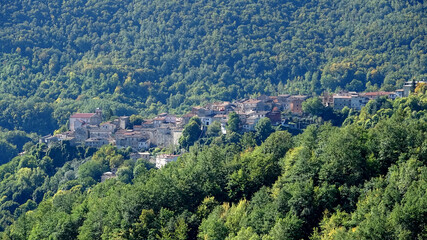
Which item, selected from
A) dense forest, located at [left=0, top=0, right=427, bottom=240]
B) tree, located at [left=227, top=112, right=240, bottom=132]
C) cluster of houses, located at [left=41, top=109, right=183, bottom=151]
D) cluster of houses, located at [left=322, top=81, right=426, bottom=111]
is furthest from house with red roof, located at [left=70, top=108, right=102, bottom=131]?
cluster of houses, located at [left=322, top=81, right=426, bottom=111]

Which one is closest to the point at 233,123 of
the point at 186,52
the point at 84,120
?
the point at 84,120

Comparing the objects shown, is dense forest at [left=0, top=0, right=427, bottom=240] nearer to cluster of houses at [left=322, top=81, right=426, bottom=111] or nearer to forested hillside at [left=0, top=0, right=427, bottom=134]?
forested hillside at [left=0, top=0, right=427, bottom=134]

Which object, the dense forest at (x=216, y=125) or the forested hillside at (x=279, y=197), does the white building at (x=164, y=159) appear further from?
the forested hillside at (x=279, y=197)

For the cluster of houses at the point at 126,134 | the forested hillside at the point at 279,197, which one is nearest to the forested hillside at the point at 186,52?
the cluster of houses at the point at 126,134

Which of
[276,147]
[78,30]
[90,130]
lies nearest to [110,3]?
[78,30]

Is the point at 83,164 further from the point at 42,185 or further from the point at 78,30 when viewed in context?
the point at 78,30

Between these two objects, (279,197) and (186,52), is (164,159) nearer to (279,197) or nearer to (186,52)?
(279,197)
